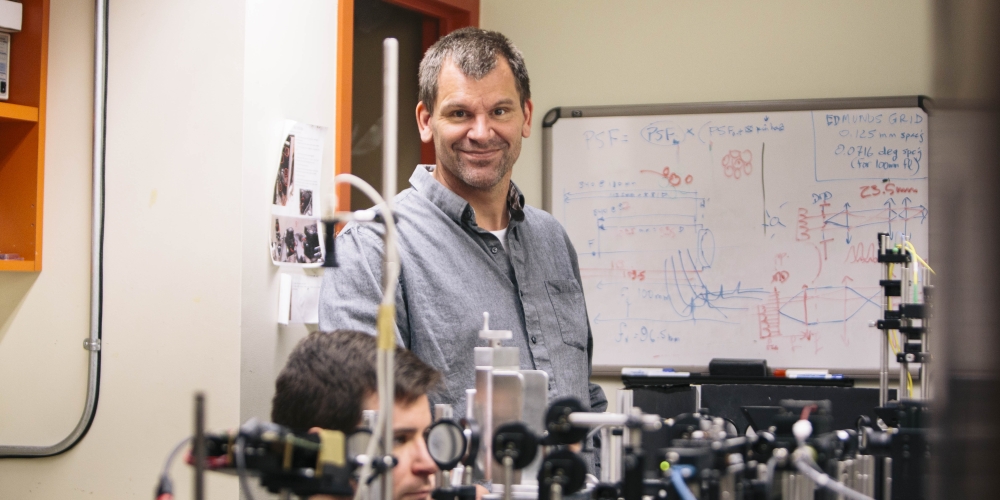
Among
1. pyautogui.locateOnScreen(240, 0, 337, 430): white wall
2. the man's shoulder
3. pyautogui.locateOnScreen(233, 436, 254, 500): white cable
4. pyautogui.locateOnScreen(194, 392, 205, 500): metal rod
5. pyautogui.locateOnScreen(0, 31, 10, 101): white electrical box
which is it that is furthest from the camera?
pyautogui.locateOnScreen(0, 31, 10, 101): white electrical box

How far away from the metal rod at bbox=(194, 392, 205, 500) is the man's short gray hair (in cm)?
112

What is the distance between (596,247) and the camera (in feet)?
11.8

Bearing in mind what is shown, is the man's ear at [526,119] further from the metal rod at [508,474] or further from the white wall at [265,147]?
the metal rod at [508,474]

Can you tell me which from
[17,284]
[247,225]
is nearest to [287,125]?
[247,225]

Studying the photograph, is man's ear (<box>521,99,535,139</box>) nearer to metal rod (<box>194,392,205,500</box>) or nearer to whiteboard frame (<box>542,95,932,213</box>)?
metal rod (<box>194,392,205,500</box>)

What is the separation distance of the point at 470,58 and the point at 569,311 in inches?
22.7

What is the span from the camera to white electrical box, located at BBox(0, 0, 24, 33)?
2350 millimetres

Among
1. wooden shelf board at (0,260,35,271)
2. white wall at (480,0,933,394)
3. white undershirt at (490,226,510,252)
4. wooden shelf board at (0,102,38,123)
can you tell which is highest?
white wall at (480,0,933,394)

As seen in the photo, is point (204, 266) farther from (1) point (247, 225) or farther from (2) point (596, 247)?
(2) point (596, 247)

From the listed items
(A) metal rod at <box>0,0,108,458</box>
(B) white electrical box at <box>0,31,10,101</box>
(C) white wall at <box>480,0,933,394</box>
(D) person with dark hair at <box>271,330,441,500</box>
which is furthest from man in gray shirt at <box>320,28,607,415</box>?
(C) white wall at <box>480,0,933,394</box>

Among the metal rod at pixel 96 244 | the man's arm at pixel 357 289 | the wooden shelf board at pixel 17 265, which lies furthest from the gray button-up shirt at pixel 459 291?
the wooden shelf board at pixel 17 265

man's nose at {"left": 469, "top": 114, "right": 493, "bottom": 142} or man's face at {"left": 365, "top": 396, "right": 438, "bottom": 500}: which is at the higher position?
man's nose at {"left": 469, "top": 114, "right": 493, "bottom": 142}

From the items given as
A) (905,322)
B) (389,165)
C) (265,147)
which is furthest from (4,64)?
(905,322)

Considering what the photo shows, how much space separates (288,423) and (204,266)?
1.19m
